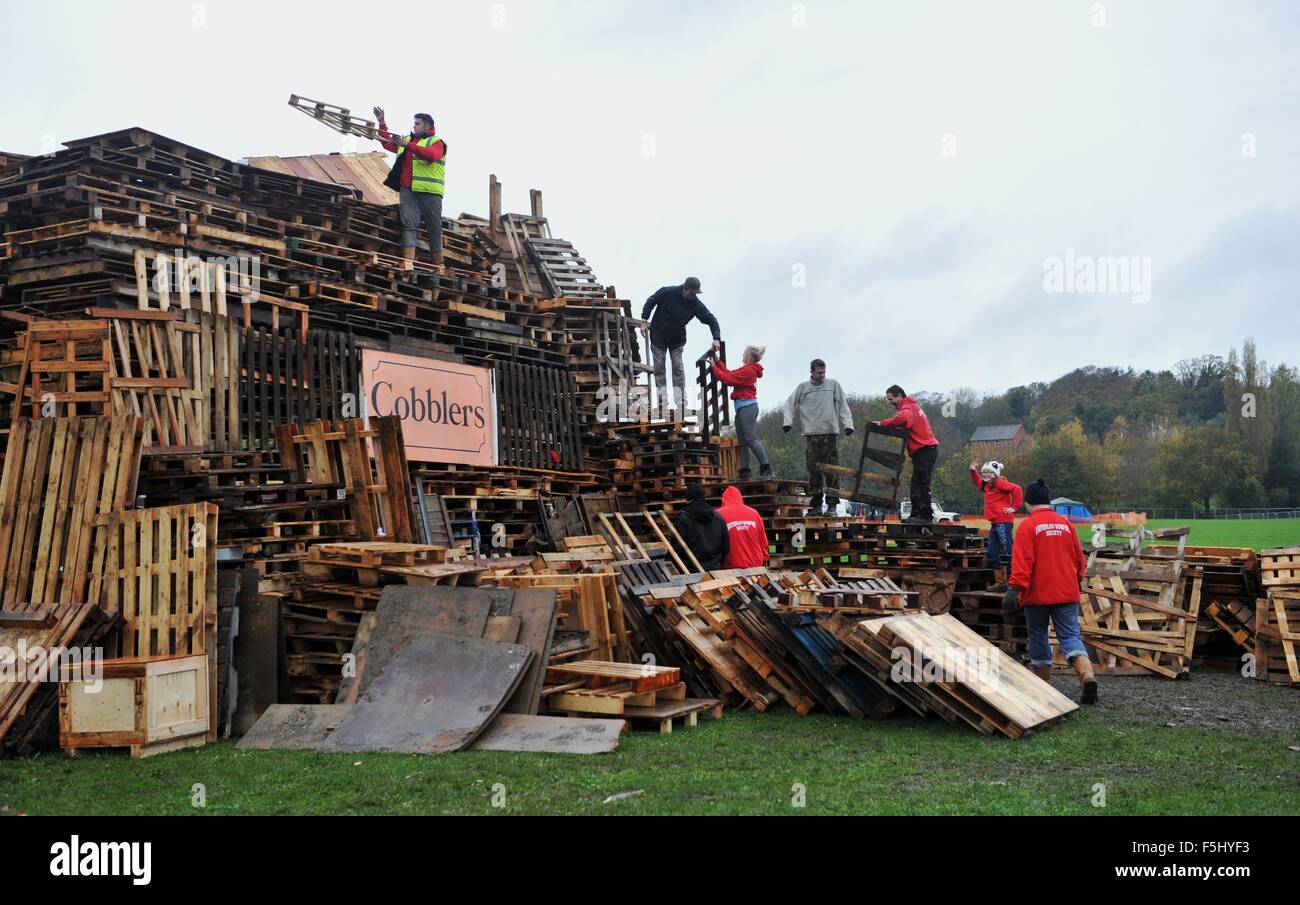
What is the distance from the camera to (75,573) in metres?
9.36

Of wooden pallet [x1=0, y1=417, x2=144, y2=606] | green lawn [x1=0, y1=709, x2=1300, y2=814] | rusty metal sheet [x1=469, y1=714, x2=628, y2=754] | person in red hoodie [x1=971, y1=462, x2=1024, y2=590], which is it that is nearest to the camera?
green lawn [x1=0, y1=709, x2=1300, y2=814]

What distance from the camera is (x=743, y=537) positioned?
542 inches

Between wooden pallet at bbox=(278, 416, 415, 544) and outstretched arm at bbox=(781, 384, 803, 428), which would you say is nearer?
wooden pallet at bbox=(278, 416, 415, 544)

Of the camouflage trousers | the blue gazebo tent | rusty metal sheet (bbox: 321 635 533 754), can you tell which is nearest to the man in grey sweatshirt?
the camouflage trousers

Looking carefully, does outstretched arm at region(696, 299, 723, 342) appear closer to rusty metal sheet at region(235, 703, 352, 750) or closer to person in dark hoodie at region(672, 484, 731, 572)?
person in dark hoodie at region(672, 484, 731, 572)

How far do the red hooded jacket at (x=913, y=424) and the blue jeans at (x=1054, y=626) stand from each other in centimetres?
582

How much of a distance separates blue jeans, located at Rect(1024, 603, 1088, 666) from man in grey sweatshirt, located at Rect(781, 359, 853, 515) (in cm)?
755

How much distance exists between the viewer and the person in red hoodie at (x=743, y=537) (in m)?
13.8

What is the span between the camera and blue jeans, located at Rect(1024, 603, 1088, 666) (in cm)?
1016

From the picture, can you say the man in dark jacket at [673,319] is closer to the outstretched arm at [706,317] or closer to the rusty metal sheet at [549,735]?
the outstretched arm at [706,317]

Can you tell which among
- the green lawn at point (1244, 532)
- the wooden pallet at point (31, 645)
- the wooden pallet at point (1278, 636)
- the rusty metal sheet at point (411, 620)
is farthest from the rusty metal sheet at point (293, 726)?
the green lawn at point (1244, 532)
